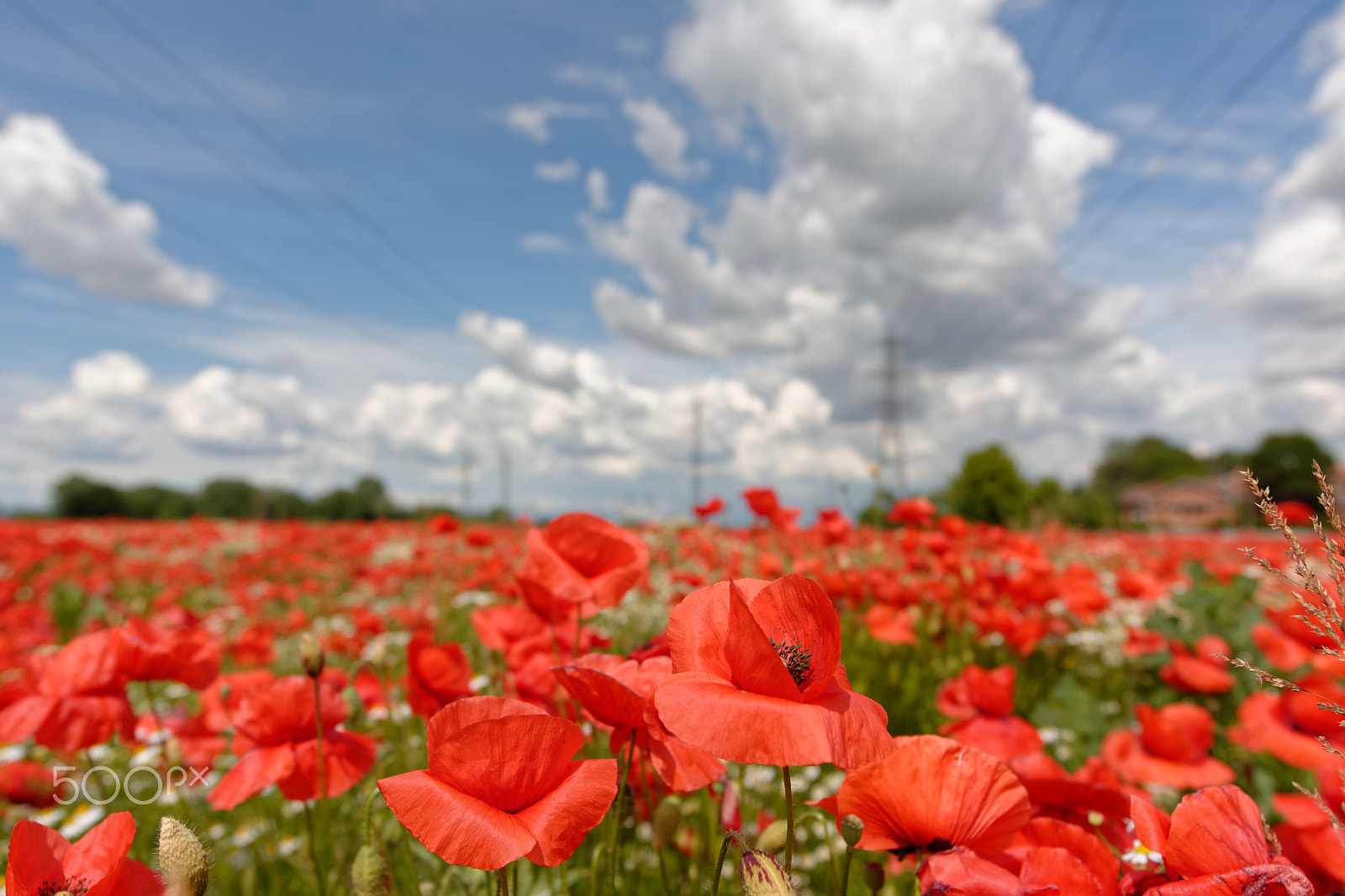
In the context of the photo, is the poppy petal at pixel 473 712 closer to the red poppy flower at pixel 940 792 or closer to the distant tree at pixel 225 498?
the red poppy flower at pixel 940 792

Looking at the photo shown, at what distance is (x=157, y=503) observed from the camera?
156 ft

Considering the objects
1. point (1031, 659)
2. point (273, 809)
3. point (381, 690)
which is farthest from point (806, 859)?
point (1031, 659)

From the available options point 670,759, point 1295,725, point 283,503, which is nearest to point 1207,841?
point 670,759

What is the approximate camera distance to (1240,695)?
3.18 metres

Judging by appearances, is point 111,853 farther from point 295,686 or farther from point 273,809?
point 273,809

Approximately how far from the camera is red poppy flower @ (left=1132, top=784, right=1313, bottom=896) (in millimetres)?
682

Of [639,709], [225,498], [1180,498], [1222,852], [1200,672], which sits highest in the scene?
[225,498]

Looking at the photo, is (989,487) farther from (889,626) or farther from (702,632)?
(702,632)

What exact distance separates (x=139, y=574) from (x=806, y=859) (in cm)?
896

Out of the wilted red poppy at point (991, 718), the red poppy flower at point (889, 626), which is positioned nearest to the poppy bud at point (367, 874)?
the wilted red poppy at point (991, 718)

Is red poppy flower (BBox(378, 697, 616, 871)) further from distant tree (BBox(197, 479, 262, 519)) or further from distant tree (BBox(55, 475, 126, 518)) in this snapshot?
distant tree (BBox(197, 479, 262, 519))

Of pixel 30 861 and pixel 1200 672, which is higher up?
pixel 30 861

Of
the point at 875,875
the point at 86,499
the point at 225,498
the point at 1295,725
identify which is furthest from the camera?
the point at 225,498

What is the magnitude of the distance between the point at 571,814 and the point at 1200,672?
314cm
